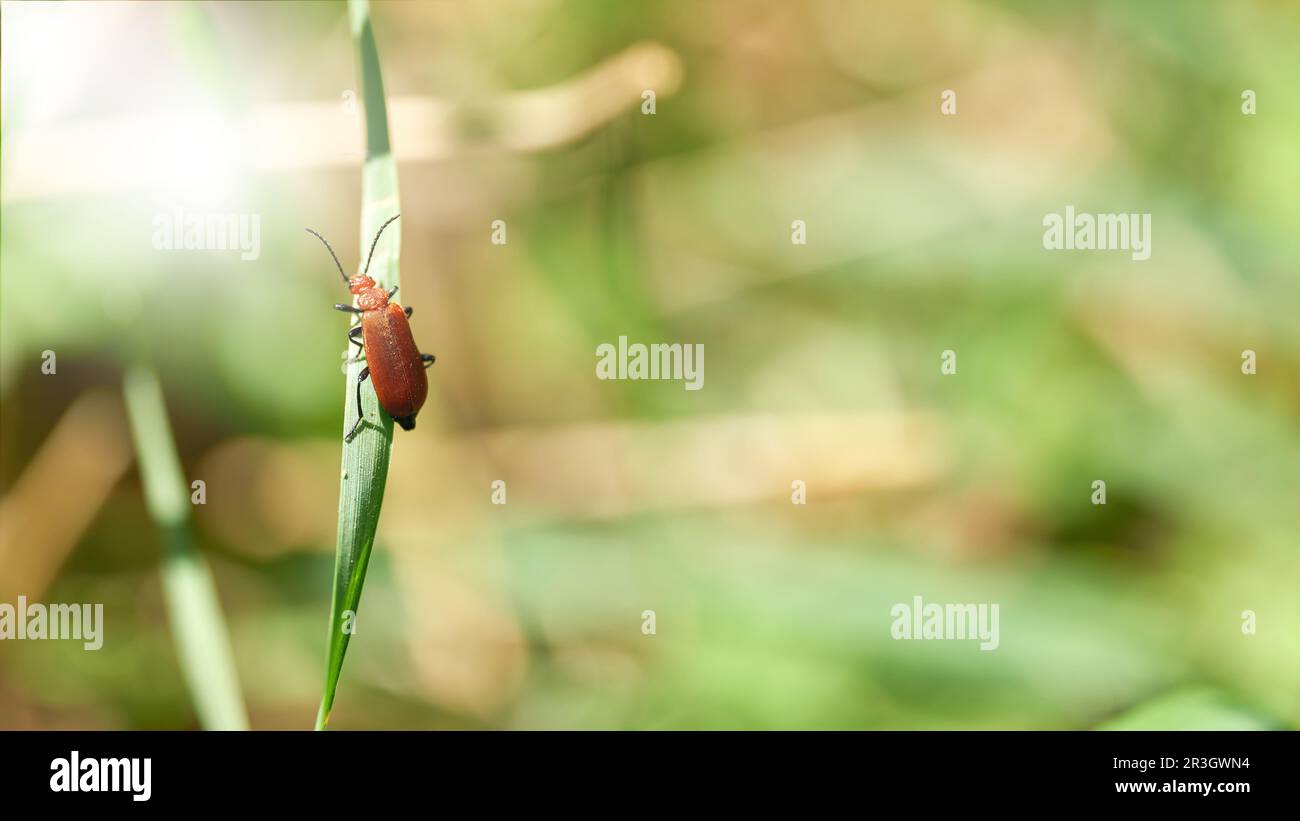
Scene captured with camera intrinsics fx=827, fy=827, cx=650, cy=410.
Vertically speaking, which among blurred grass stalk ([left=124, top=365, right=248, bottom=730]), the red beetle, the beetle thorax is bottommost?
blurred grass stalk ([left=124, top=365, right=248, bottom=730])

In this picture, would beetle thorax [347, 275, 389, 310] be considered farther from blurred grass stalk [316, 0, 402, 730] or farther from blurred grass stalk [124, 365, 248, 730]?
blurred grass stalk [124, 365, 248, 730]

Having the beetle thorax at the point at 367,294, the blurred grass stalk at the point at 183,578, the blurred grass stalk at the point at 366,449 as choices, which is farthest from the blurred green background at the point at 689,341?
the blurred grass stalk at the point at 366,449

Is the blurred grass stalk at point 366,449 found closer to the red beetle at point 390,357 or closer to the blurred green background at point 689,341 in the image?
the red beetle at point 390,357

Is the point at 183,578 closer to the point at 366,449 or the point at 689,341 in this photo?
the point at 366,449

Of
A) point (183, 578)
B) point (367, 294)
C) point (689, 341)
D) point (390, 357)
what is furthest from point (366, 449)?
point (689, 341)

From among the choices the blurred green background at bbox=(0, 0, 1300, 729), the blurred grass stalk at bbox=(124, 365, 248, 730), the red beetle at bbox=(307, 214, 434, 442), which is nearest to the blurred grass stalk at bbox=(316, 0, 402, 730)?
the red beetle at bbox=(307, 214, 434, 442)
